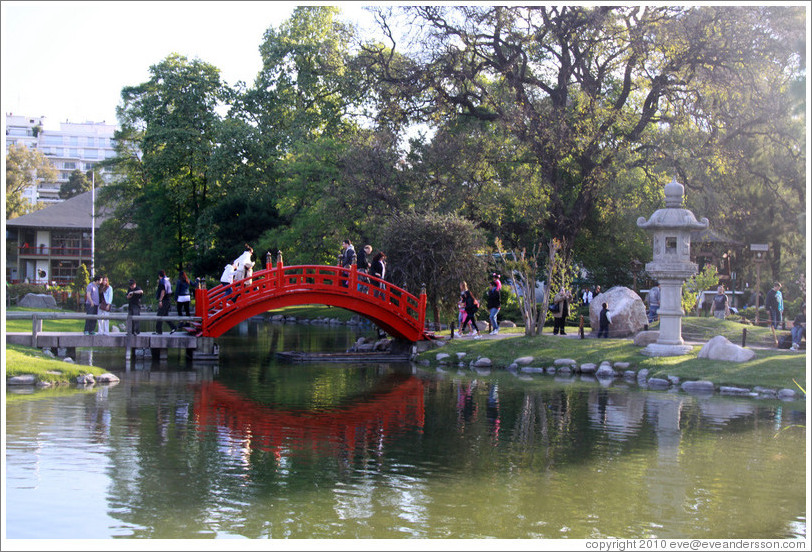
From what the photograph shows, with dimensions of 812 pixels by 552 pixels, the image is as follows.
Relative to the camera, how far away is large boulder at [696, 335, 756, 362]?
2020 cm

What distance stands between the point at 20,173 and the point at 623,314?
57789 mm

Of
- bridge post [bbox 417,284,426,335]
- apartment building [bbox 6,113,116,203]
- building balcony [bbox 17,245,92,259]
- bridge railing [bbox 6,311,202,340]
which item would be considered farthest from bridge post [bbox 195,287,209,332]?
apartment building [bbox 6,113,116,203]

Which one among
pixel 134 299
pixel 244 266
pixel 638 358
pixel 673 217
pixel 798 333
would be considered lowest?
pixel 638 358

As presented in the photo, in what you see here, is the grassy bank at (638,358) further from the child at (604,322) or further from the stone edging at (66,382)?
the stone edging at (66,382)

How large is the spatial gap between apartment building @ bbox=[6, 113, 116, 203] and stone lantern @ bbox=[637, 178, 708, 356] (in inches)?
4179

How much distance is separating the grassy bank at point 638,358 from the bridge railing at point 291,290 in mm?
1730

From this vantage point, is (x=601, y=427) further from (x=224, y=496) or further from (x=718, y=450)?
(x=224, y=496)

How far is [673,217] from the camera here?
21.6 m

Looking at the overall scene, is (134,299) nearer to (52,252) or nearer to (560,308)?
(560,308)

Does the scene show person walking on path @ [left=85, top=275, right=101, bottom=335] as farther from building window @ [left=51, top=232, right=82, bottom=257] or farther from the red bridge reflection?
building window @ [left=51, top=232, right=82, bottom=257]

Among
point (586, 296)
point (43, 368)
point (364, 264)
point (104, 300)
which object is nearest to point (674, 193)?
point (364, 264)

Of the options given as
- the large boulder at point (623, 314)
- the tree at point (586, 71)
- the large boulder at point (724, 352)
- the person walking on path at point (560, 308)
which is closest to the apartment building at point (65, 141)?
the tree at point (586, 71)

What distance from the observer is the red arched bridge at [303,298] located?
23.5 meters

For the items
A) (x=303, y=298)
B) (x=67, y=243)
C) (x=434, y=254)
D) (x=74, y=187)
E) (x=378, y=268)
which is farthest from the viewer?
(x=74, y=187)
